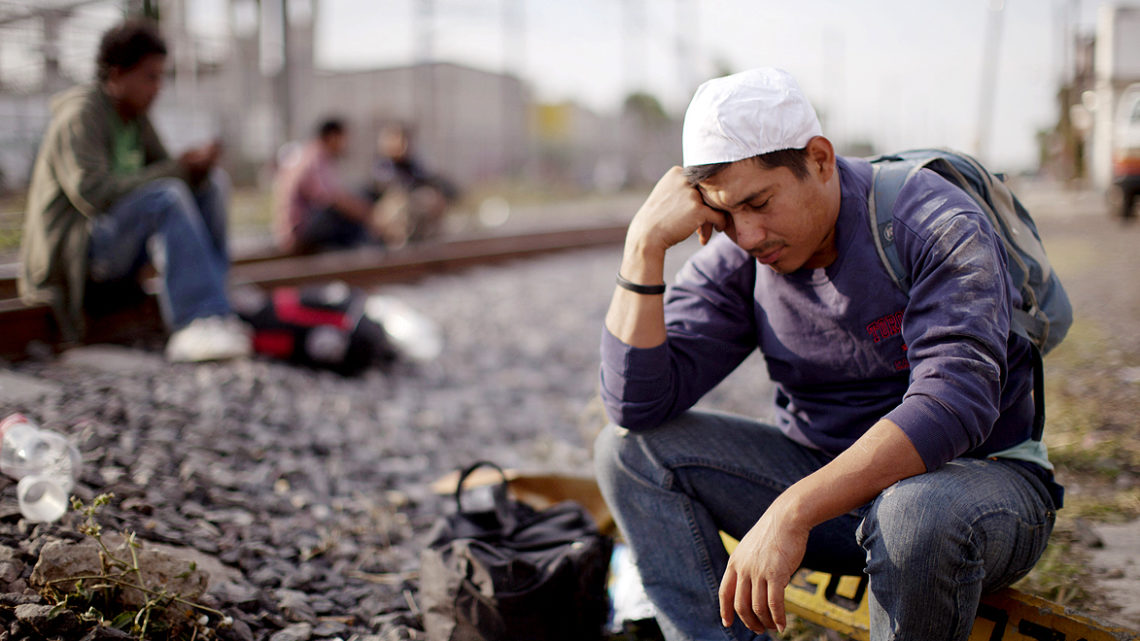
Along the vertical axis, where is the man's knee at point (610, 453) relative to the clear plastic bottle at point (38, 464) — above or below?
above

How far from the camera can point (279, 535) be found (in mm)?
2965

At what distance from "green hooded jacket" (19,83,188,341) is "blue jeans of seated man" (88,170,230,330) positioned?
0.09 metres

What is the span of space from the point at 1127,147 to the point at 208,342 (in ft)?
51.7

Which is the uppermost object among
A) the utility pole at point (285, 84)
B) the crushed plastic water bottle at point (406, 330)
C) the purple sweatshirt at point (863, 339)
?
the utility pole at point (285, 84)

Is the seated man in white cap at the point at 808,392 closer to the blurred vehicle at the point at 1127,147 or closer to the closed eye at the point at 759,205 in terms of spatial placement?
the closed eye at the point at 759,205

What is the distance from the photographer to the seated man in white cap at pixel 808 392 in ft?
5.65

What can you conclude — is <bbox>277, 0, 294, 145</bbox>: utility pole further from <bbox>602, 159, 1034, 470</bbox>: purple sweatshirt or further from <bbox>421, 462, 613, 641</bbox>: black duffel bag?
<bbox>602, 159, 1034, 470</bbox>: purple sweatshirt

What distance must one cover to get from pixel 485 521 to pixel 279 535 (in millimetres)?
858

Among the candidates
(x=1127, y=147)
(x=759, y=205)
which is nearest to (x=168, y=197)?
(x=759, y=205)

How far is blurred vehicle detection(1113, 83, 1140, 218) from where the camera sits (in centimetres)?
1481

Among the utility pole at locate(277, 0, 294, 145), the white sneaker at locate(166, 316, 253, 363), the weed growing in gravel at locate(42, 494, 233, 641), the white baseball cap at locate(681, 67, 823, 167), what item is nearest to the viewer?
the white baseball cap at locate(681, 67, 823, 167)

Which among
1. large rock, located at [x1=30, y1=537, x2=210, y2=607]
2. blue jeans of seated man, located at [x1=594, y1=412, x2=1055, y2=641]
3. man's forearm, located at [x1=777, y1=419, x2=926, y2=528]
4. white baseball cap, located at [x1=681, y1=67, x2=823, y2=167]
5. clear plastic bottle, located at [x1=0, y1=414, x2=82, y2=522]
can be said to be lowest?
large rock, located at [x1=30, y1=537, x2=210, y2=607]

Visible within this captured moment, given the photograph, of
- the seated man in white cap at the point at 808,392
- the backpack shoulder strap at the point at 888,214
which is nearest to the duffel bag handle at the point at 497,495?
the seated man in white cap at the point at 808,392

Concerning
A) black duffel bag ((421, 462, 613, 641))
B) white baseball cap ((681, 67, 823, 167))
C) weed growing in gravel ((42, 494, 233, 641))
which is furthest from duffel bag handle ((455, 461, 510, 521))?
white baseball cap ((681, 67, 823, 167))
